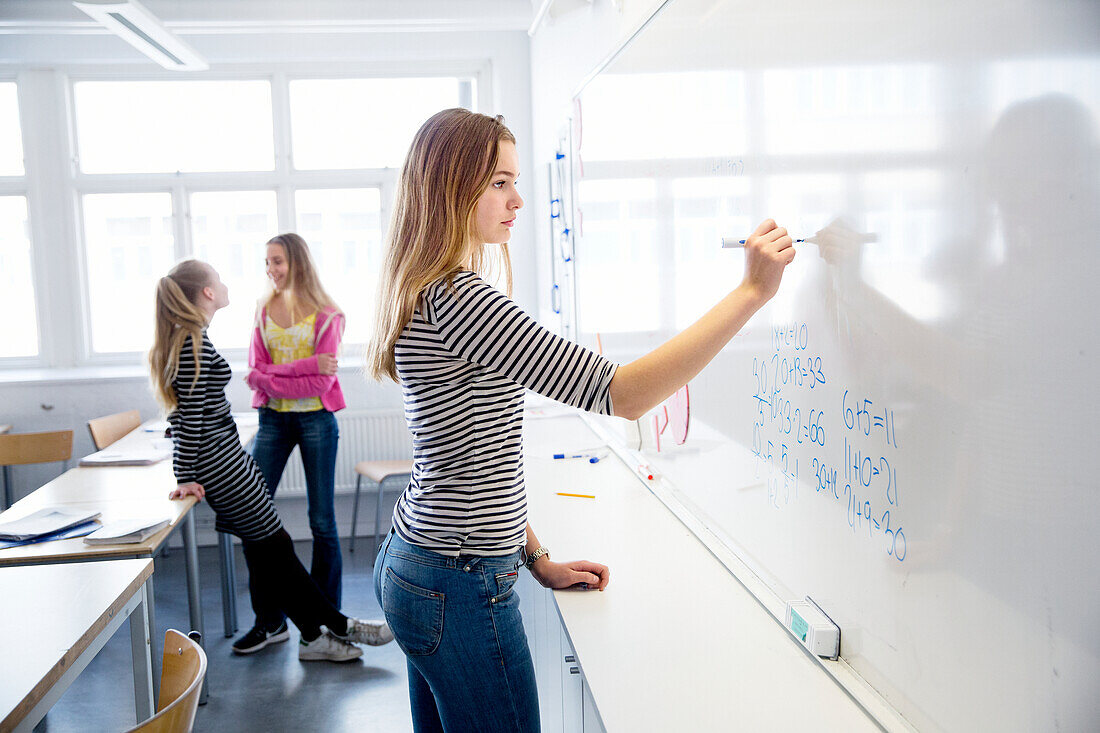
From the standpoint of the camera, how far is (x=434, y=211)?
1.24m

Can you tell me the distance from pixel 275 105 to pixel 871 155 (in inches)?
174

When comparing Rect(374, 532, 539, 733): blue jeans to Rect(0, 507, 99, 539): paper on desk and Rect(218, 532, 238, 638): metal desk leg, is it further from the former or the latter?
Rect(218, 532, 238, 638): metal desk leg

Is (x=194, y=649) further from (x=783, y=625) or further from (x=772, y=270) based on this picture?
(x=772, y=270)

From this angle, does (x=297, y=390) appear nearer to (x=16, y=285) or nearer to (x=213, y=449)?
(x=213, y=449)

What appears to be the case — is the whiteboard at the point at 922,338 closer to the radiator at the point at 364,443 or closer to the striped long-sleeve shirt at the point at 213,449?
the striped long-sleeve shirt at the point at 213,449

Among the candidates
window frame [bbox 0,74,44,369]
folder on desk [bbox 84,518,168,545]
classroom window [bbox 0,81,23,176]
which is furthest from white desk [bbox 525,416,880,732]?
classroom window [bbox 0,81,23,176]

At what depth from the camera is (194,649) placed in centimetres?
153

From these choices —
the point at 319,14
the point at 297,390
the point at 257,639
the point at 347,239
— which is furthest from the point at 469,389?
the point at 347,239

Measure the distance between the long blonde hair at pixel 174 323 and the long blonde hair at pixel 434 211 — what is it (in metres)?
1.79

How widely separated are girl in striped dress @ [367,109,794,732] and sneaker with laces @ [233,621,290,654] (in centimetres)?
225

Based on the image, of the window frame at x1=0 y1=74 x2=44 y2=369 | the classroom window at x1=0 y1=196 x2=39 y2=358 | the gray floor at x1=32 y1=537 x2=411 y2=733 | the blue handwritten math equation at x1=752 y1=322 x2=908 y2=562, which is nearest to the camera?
the blue handwritten math equation at x1=752 y1=322 x2=908 y2=562

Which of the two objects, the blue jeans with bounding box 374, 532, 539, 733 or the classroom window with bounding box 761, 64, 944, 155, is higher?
the classroom window with bounding box 761, 64, 944, 155

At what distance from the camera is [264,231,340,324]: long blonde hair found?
131 inches

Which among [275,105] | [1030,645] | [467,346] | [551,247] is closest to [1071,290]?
[1030,645]
